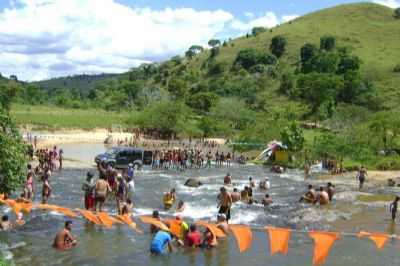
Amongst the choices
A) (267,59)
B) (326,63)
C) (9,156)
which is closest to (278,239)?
(9,156)

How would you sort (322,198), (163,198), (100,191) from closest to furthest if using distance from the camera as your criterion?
(100,191), (163,198), (322,198)

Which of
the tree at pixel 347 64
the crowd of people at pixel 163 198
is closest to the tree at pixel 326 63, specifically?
the tree at pixel 347 64

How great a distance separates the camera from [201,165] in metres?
49.9

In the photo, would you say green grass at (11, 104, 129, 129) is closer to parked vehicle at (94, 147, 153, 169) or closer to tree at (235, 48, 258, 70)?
parked vehicle at (94, 147, 153, 169)

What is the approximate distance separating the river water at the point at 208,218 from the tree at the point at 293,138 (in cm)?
1166

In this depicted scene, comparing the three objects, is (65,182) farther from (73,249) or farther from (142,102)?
(142,102)

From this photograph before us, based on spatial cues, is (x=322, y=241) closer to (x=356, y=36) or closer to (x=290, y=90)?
(x=290, y=90)

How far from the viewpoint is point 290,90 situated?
10975 centimetres

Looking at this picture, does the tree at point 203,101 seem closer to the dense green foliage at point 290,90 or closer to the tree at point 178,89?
the dense green foliage at point 290,90

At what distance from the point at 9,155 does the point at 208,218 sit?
32.2 feet

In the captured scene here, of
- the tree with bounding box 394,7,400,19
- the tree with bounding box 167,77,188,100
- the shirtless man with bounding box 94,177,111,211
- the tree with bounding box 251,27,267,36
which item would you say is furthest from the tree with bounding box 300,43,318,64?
the shirtless man with bounding box 94,177,111,211

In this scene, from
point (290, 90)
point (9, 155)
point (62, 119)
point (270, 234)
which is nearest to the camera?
point (270, 234)

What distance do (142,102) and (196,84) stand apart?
46.6 feet

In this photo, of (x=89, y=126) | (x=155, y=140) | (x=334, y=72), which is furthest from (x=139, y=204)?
(x=334, y=72)
